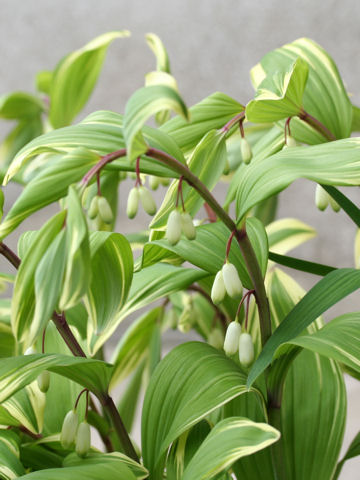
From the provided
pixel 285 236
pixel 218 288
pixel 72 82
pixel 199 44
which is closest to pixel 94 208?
pixel 218 288

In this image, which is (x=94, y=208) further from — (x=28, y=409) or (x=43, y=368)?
(x=28, y=409)

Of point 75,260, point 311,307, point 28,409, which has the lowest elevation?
point 28,409

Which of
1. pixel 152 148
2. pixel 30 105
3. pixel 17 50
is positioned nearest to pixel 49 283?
pixel 152 148

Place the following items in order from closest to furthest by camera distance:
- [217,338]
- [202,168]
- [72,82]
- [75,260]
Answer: [75,260], [202,168], [217,338], [72,82]

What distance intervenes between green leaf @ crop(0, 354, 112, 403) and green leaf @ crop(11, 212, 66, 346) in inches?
1.9

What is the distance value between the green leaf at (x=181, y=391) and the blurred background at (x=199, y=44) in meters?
1.19

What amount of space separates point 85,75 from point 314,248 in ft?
3.40

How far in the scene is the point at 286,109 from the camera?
56 centimetres

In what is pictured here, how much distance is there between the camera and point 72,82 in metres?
1.06

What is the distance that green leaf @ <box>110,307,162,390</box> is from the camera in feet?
3.07

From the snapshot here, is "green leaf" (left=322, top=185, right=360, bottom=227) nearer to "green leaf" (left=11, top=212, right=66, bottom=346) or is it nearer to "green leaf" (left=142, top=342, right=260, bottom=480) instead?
"green leaf" (left=142, top=342, right=260, bottom=480)

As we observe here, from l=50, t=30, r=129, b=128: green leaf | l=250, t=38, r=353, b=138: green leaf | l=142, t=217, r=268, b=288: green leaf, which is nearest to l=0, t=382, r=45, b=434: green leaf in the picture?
l=142, t=217, r=268, b=288: green leaf

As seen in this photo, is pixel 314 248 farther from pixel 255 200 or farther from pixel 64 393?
pixel 255 200

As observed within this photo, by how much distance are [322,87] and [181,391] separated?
33 cm
